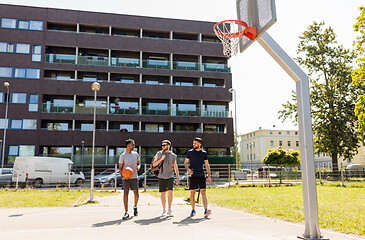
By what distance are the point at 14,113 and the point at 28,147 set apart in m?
3.84

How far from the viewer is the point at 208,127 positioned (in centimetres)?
3828

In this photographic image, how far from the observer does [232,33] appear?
25.3 feet

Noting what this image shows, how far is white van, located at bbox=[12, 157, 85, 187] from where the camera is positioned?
2278 cm

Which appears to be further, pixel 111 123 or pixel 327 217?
pixel 111 123

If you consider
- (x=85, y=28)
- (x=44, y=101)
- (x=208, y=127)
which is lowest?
A: (x=208, y=127)

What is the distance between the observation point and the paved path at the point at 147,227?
5535 millimetres

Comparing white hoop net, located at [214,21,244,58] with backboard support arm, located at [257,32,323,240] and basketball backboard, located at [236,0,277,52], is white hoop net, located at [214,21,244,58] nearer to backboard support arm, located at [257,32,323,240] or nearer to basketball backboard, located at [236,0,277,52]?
basketball backboard, located at [236,0,277,52]

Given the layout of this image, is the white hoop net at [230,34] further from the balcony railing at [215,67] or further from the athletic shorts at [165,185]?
the balcony railing at [215,67]

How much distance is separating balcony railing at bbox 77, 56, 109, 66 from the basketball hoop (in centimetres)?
2987

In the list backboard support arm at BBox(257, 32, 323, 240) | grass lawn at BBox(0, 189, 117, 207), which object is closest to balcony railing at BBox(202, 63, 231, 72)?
grass lawn at BBox(0, 189, 117, 207)

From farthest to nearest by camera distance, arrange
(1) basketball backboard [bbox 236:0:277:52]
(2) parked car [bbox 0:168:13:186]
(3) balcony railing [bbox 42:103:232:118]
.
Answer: (3) balcony railing [bbox 42:103:232:118] → (2) parked car [bbox 0:168:13:186] → (1) basketball backboard [bbox 236:0:277:52]

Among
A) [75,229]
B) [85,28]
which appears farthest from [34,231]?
[85,28]

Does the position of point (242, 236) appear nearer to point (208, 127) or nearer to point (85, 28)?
point (208, 127)

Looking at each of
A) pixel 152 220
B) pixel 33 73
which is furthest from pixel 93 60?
pixel 152 220
